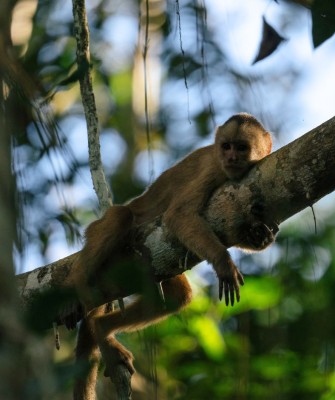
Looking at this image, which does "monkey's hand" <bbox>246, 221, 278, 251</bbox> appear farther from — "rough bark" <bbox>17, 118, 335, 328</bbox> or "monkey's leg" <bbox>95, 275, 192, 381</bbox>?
"monkey's leg" <bbox>95, 275, 192, 381</bbox>

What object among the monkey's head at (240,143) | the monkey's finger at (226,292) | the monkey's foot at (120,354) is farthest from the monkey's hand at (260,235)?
the monkey's foot at (120,354)

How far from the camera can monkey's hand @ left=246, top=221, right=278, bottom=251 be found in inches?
158

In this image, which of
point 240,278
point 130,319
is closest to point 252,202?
point 240,278

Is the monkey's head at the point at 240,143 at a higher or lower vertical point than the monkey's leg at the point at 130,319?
higher

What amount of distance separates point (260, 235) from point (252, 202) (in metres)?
0.29

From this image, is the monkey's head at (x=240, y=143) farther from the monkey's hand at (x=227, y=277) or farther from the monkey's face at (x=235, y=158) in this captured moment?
the monkey's hand at (x=227, y=277)

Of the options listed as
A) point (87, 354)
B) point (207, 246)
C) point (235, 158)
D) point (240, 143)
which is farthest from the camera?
point (240, 143)

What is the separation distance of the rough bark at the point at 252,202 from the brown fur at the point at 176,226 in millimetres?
115

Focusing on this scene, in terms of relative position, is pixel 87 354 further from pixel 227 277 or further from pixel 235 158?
pixel 235 158

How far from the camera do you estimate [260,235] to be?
410 centimetres

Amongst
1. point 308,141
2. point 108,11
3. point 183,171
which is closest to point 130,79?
point 108,11

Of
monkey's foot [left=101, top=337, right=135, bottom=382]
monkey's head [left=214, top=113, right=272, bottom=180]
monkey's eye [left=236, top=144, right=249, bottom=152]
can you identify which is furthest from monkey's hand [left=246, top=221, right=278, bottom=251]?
monkey's foot [left=101, top=337, right=135, bottom=382]

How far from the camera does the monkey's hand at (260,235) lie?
13.2 feet

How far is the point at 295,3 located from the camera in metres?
2.90
